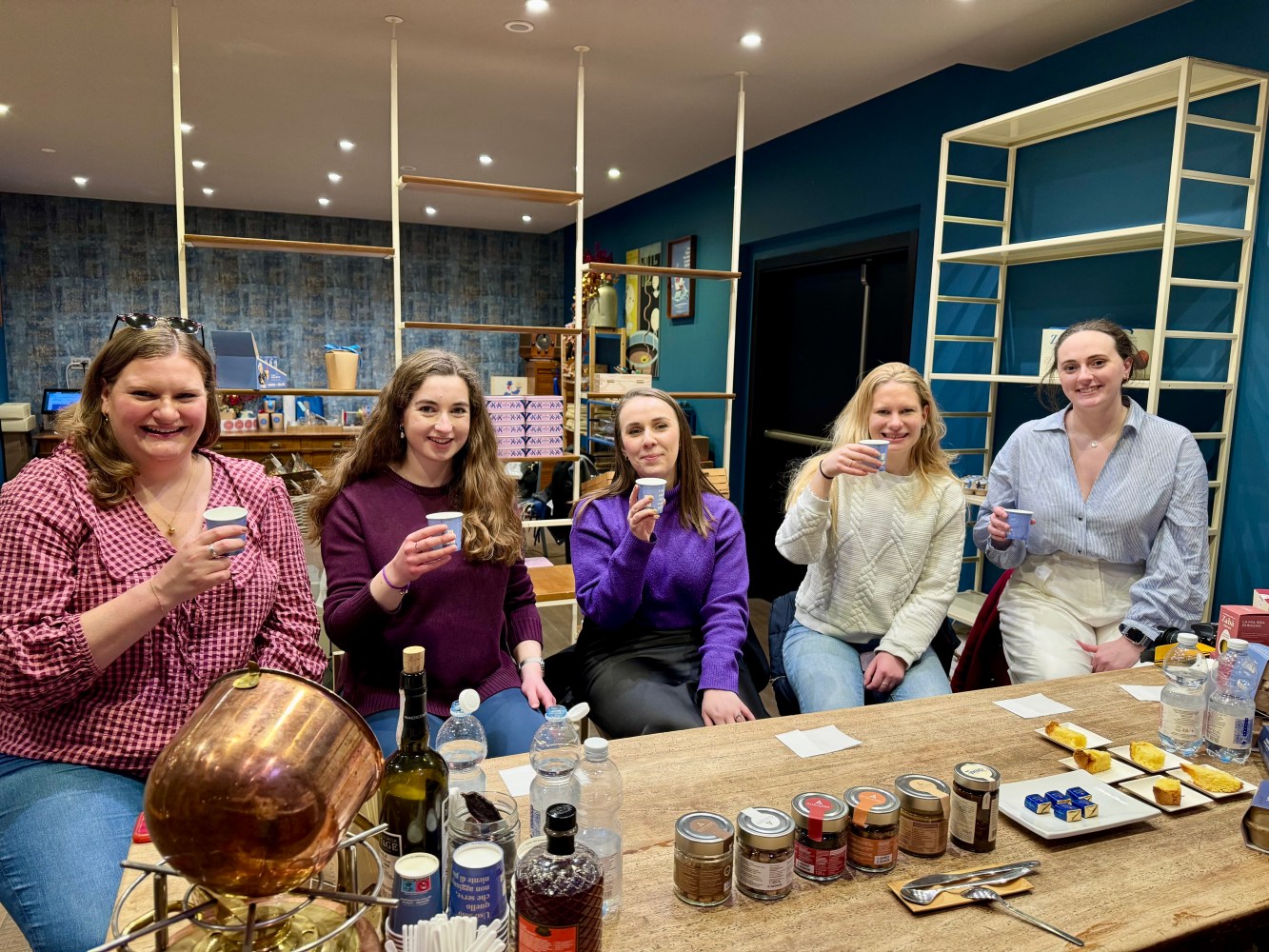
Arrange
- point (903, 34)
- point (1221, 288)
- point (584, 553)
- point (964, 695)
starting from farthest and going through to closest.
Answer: point (903, 34)
point (1221, 288)
point (584, 553)
point (964, 695)

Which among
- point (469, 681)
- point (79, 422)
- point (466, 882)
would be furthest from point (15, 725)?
point (466, 882)

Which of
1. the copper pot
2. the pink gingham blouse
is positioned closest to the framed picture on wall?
the pink gingham blouse

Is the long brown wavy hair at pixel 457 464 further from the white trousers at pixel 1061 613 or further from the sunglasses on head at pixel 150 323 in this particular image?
the white trousers at pixel 1061 613

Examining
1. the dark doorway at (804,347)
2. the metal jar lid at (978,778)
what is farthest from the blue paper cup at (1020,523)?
the dark doorway at (804,347)

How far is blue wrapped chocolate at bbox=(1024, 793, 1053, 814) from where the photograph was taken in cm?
122

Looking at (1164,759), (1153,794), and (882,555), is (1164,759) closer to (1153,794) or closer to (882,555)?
(1153,794)

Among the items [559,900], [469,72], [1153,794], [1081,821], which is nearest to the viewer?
[559,900]

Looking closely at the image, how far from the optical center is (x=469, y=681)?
6.45 feet

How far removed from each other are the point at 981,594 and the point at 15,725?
3.42 metres

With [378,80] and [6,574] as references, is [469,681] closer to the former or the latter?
[6,574]

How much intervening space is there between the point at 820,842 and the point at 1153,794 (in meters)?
0.61

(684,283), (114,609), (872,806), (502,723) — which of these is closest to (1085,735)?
(872,806)

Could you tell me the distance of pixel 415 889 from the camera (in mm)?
841

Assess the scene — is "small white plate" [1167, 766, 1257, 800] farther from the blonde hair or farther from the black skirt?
the blonde hair
